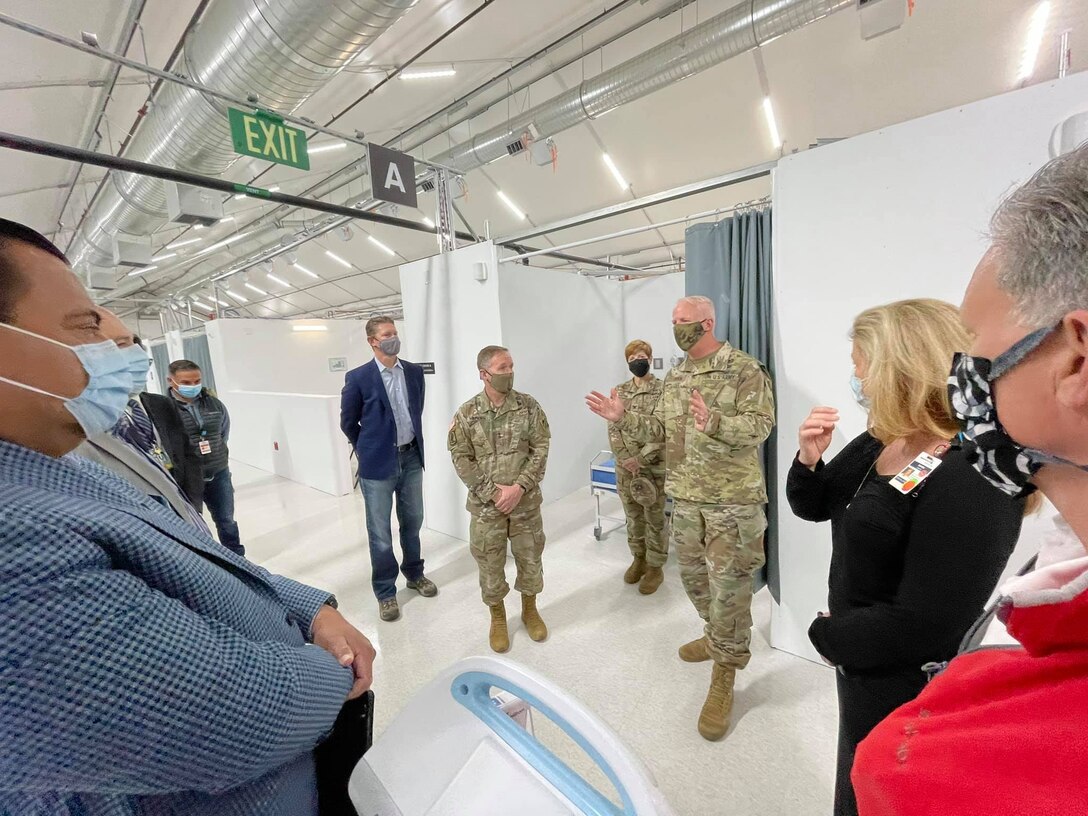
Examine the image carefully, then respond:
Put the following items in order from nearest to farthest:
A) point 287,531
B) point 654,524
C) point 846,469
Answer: point 846,469 < point 654,524 < point 287,531

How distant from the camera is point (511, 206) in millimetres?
6359

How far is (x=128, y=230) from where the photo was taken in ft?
14.5

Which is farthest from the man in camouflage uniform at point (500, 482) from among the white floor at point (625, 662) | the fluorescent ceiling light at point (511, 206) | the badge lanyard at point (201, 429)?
the fluorescent ceiling light at point (511, 206)

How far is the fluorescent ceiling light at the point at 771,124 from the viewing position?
163 inches

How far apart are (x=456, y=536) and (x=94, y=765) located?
3275mm

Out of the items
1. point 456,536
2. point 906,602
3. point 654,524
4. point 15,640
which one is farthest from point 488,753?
point 456,536

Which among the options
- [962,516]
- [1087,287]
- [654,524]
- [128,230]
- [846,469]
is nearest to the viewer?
[1087,287]

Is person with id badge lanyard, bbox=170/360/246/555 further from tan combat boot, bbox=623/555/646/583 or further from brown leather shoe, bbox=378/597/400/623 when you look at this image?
tan combat boot, bbox=623/555/646/583

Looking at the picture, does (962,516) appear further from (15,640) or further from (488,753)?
(15,640)

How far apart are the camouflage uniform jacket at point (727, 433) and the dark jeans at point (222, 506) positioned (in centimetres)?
339

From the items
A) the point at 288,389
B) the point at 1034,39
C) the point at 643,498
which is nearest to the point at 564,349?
the point at 643,498

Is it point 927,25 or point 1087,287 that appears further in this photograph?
point 927,25

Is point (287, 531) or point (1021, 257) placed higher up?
point (1021, 257)

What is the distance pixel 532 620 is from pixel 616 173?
532 cm
